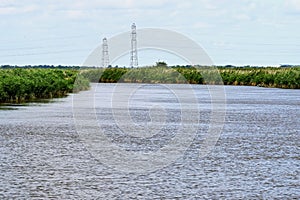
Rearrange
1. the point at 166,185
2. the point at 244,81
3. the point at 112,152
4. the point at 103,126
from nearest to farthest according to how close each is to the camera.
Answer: the point at 166,185
the point at 112,152
the point at 103,126
the point at 244,81

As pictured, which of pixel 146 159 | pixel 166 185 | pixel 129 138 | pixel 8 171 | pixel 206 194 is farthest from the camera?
pixel 129 138

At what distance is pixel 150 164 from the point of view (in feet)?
68.6

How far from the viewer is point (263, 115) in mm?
41594

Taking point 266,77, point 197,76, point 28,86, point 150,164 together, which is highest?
point 197,76

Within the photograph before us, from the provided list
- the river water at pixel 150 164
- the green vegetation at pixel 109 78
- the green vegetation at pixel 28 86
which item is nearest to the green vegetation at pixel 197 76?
the green vegetation at pixel 109 78

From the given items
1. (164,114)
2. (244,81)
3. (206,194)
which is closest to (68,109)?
(164,114)

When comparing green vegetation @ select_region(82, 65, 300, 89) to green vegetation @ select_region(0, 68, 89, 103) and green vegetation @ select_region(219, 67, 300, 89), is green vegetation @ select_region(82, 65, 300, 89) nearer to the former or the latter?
green vegetation @ select_region(219, 67, 300, 89)

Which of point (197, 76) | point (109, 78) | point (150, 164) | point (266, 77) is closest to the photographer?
point (150, 164)

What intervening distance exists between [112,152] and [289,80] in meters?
70.2

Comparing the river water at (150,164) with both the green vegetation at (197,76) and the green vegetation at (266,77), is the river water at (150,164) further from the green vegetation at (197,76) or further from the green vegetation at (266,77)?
the green vegetation at (197,76)

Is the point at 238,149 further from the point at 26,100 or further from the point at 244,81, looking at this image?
the point at 244,81

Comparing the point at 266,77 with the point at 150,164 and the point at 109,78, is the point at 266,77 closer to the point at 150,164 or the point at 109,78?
the point at 109,78

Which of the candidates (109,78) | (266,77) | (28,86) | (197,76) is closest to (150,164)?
(28,86)

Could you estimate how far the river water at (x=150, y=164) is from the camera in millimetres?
16812
